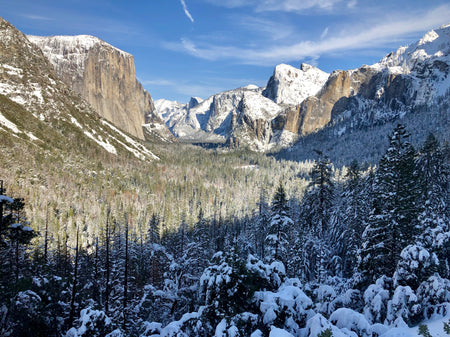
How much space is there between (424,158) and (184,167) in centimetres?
17025

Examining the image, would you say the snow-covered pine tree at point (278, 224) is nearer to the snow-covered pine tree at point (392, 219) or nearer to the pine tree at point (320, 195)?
the pine tree at point (320, 195)

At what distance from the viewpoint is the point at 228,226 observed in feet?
297

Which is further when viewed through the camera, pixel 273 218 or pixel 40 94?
pixel 40 94

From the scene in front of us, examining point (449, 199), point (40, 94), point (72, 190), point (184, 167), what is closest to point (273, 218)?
point (449, 199)

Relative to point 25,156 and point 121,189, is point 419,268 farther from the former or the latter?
point 25,156

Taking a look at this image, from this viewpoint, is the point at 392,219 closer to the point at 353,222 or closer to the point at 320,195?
the point at 320,195

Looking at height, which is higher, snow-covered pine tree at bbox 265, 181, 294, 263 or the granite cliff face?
the granite cliff face

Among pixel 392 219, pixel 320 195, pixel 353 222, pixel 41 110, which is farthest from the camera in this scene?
pixel 41 110

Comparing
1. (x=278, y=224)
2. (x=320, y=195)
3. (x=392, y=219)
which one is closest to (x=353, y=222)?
(x=320, y=195)

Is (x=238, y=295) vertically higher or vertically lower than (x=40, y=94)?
lower

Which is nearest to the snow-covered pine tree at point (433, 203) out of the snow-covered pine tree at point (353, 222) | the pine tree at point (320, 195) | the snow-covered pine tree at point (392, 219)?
the snow-covered pine tree at point (392, 219)

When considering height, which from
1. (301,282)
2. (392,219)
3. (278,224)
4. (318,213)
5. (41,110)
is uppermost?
(41,110)

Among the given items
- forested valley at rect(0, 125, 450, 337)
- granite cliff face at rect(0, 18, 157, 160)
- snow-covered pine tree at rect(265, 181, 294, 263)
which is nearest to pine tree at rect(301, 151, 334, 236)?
forested valley at rect(0, 125, 450, 337)

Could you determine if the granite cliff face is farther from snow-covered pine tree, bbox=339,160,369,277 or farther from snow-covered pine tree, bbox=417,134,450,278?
snow-covered pine tree, bbox=417,134,450,278
